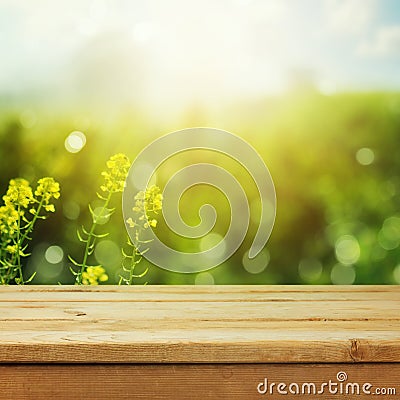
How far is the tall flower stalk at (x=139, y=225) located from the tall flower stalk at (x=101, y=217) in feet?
0.26

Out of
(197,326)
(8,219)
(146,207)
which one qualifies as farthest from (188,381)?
(8,219)

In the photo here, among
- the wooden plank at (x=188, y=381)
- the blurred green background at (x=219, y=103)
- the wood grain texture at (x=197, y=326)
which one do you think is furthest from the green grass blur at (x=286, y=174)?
the wooden plank at (x=188, y=381)

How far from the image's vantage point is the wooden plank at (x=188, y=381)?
51.8 inches

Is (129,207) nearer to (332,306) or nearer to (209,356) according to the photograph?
(332,306)

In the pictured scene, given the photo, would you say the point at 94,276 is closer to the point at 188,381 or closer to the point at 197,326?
the point at 197,326

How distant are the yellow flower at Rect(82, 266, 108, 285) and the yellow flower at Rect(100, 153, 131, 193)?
30cm

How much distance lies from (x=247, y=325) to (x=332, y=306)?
36 cm

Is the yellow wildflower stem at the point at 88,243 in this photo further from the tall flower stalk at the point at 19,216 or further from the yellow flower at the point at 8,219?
the yellow flower at the point at 8,219

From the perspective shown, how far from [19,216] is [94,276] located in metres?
0.36

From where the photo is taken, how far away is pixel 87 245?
8.64ft

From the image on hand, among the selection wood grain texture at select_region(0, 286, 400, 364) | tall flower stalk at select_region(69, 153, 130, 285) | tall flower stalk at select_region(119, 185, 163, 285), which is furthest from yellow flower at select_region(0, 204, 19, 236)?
wood grain texture at select_region(0, 286, 400, 364)

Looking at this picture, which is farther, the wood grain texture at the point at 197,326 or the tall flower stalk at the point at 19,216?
the tall flower stalk at the point at 19,216

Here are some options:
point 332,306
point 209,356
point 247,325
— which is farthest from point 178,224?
point 209,356

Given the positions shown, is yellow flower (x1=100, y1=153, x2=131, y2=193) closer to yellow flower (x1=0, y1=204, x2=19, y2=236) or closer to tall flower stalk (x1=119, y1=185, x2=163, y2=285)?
tall flower stalk (x1=119, y1=185, x2=163, y2=285)
